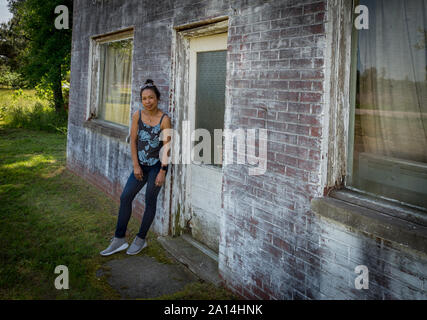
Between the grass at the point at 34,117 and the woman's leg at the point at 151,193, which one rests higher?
the grass at the point at 34,117

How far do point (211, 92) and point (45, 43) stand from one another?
12698mm

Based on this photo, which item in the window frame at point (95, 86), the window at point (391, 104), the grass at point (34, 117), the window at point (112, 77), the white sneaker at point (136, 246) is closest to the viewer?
the window at point (391, 104)

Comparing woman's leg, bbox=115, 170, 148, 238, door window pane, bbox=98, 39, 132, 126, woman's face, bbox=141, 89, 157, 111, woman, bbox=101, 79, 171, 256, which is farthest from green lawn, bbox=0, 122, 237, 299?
woman's face, bbox=141, 89, 157, 111

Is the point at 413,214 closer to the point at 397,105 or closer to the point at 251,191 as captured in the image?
the point at 397,105

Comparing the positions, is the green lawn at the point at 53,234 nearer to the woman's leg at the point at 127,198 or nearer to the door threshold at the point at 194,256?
the door threshold at the point at 194,256

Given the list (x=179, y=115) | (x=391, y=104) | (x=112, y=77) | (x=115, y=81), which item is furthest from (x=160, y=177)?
(x=112, y=77)

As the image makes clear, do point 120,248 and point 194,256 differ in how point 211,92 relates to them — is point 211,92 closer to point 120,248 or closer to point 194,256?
point 194,256

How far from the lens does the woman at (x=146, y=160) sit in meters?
3.97

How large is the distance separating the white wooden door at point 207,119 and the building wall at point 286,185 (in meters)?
0.40

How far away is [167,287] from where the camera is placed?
341 centimetres

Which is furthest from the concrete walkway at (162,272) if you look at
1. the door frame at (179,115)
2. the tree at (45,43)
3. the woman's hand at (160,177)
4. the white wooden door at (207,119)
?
the tree at (45,43)

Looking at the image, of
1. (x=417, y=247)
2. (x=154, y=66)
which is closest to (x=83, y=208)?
(x=154, y=66)
